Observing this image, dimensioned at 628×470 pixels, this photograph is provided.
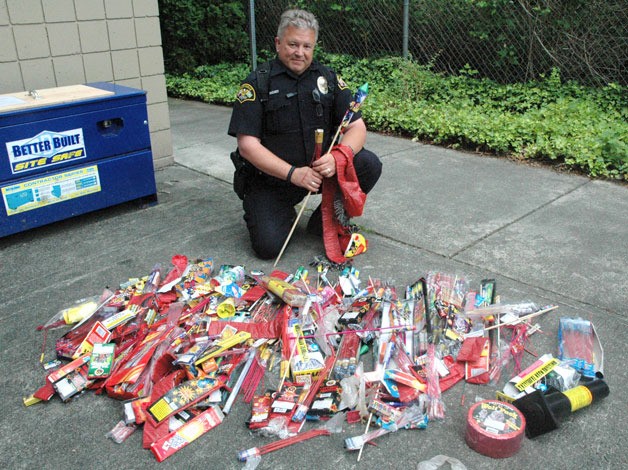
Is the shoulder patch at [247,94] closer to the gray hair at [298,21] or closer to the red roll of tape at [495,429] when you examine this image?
the gray hair at [298,21]

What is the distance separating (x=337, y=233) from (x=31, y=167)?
207 centimetres

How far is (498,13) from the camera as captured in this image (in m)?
7.80

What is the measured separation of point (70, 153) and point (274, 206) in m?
1.48

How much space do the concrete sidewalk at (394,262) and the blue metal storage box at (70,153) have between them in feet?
0.68

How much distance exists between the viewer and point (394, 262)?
3562mm

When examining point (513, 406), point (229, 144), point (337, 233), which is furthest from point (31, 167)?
point (513, 406)

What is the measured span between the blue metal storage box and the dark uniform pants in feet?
3.59

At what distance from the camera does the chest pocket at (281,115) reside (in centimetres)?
357

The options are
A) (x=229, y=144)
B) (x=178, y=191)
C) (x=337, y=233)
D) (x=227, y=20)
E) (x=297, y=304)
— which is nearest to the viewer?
(x=297, y=304)

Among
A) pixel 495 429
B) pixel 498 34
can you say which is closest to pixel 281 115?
pixel 495 429

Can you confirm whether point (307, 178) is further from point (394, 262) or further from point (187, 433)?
point (187, 433)

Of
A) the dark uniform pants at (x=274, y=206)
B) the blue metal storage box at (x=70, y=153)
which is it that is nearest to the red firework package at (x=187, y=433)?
the dark uniform pants at (x=274, y=206)

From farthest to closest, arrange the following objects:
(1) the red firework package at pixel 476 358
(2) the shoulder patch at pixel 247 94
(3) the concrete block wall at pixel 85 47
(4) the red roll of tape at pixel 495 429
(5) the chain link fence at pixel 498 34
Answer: (5) the chain link fence at pixel 498 34 → (3) the concrete block wall at pixel 85 47 → (2) the shoulder patch at pixel 247 94 → (1) the red firework package at pixel 476 358 → (4) the red roll of tape at pixel 495 429

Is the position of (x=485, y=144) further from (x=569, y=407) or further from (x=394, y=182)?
(x=569, y=407)
